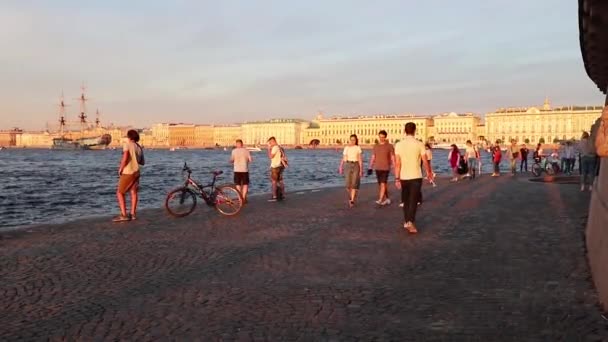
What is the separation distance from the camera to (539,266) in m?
7.08

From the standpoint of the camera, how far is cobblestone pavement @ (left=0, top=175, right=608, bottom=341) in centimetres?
477

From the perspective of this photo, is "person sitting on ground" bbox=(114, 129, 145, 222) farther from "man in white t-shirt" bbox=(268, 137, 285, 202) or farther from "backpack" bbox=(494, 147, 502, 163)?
"backpack" bbox=(494, 147, 502, 163)

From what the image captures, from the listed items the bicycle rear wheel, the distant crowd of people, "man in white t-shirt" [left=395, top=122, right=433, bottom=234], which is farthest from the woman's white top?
"man in white t-shirt" [left=395, top=122, right=433, bottom=234]

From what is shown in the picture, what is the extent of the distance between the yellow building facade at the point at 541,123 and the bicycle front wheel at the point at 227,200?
160 metres

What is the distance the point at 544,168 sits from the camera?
27234mm

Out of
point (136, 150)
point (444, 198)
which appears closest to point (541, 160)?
point (444, 198)

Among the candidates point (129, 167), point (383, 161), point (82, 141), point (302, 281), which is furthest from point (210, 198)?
point (82, 141)

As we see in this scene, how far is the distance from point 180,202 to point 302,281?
22.6ft

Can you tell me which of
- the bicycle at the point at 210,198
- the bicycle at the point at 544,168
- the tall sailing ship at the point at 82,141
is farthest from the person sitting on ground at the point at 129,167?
the tall sailing ship at the point at 82,141

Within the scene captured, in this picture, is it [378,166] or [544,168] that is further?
[544,168]

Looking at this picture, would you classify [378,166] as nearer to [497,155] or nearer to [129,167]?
[129,167]

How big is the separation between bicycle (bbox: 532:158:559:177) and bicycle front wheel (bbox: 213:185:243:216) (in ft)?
60.9

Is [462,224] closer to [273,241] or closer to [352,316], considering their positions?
[273,241]

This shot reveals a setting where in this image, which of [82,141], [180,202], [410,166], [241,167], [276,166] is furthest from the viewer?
[82,141]
